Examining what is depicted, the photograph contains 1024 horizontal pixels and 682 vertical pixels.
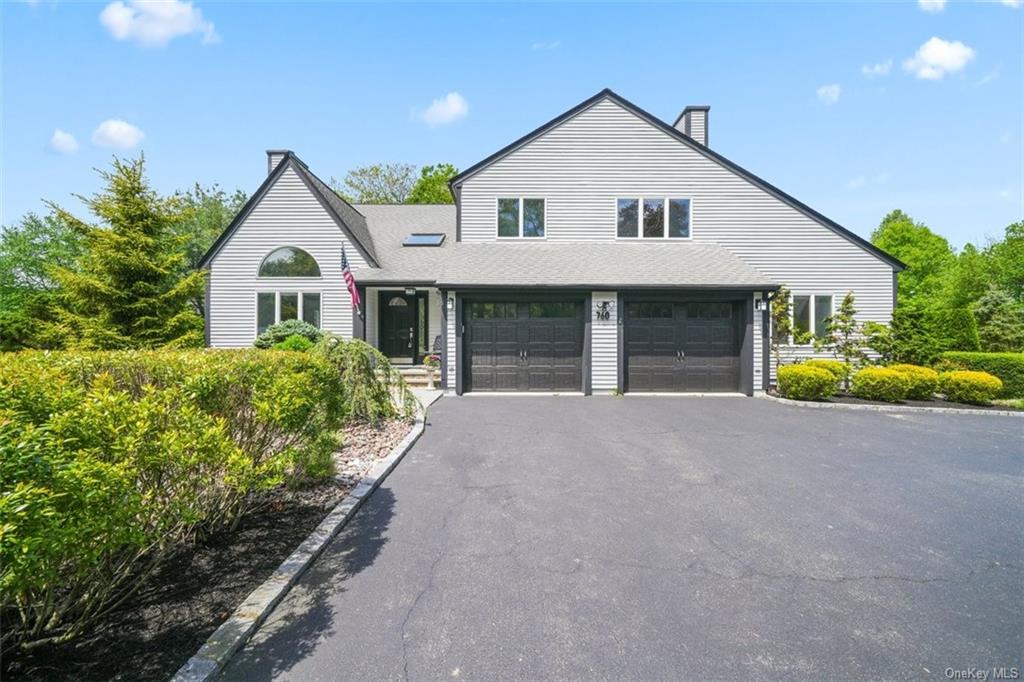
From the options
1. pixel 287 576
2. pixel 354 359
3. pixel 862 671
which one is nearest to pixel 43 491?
pixel 287 576

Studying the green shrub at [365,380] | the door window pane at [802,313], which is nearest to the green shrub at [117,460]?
the green shrub at [365,380]

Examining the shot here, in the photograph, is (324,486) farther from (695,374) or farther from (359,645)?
(695,374)

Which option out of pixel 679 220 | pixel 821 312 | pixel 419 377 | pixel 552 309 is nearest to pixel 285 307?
pixel 419 377

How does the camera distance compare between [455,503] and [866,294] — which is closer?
[455,503]

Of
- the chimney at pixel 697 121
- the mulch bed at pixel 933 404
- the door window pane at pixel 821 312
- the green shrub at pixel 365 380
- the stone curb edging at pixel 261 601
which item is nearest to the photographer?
the stone curb edging at pixel 261 601

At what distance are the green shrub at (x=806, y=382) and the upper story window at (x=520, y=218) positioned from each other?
26.6 ft

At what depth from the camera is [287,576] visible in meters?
3.00

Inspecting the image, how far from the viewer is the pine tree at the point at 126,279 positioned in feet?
44.5

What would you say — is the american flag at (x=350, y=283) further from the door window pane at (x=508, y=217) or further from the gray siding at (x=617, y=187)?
the door window pane at (x=508, y=217)

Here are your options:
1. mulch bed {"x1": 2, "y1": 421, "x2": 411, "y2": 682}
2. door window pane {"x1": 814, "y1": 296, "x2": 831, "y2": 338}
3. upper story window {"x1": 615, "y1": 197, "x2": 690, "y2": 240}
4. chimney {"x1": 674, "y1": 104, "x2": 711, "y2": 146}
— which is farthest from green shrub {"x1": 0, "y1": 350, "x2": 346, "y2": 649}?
chimney {"x1": 674, "y1": 104, "x2": 711, "y2": 146}

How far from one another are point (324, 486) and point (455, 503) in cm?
157

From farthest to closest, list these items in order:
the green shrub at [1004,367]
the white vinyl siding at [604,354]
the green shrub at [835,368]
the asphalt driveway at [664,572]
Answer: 1. the white vinyl siding at [604,354]
2. the green shrub at [1004,367]
3. the green shrub at [835,368]
4. the asphalt driveway at [664,572]

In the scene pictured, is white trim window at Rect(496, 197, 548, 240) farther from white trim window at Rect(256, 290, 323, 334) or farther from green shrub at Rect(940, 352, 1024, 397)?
green shrub at Rect(940, 352, 1024, 397)

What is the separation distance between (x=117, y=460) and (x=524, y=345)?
9732 mm
